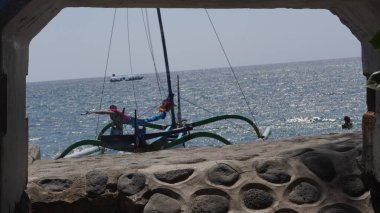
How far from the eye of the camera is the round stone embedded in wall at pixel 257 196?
410 cm

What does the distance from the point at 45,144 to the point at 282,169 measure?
34.3m

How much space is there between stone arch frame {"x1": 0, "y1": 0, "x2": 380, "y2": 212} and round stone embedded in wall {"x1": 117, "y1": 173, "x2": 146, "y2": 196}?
2.19 ft

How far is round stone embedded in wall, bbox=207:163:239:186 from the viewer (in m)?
4.26

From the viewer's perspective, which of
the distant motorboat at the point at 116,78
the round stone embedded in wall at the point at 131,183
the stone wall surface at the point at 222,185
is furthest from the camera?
the distant motorboat at the point at 116,78

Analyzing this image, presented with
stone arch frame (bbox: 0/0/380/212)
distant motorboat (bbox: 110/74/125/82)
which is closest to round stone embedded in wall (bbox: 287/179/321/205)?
stone arch frame (bbox: 0/0/380/212)

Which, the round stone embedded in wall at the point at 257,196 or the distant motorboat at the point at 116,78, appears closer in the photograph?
the round stone embedded in wall at the point at 257,196

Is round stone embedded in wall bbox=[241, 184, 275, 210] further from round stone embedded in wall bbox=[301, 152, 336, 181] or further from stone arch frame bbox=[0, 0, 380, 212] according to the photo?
stone arch frame bbox=[0, 0, 380, 212]

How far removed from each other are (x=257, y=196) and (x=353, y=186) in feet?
2.04

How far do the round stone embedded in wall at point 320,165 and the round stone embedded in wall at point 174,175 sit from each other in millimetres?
788

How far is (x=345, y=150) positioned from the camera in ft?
14.8

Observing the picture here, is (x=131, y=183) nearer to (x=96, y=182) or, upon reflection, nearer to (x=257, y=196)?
(x=96, y=182)

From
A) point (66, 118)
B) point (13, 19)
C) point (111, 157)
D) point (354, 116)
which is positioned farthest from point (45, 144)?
point (13, 19)

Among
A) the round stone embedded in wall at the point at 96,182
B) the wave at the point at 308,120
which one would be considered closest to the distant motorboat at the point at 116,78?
the wave at the point at 308,120

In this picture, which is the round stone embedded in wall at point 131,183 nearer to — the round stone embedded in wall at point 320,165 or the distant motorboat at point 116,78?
the round stone embedded in wall at point 320,165
